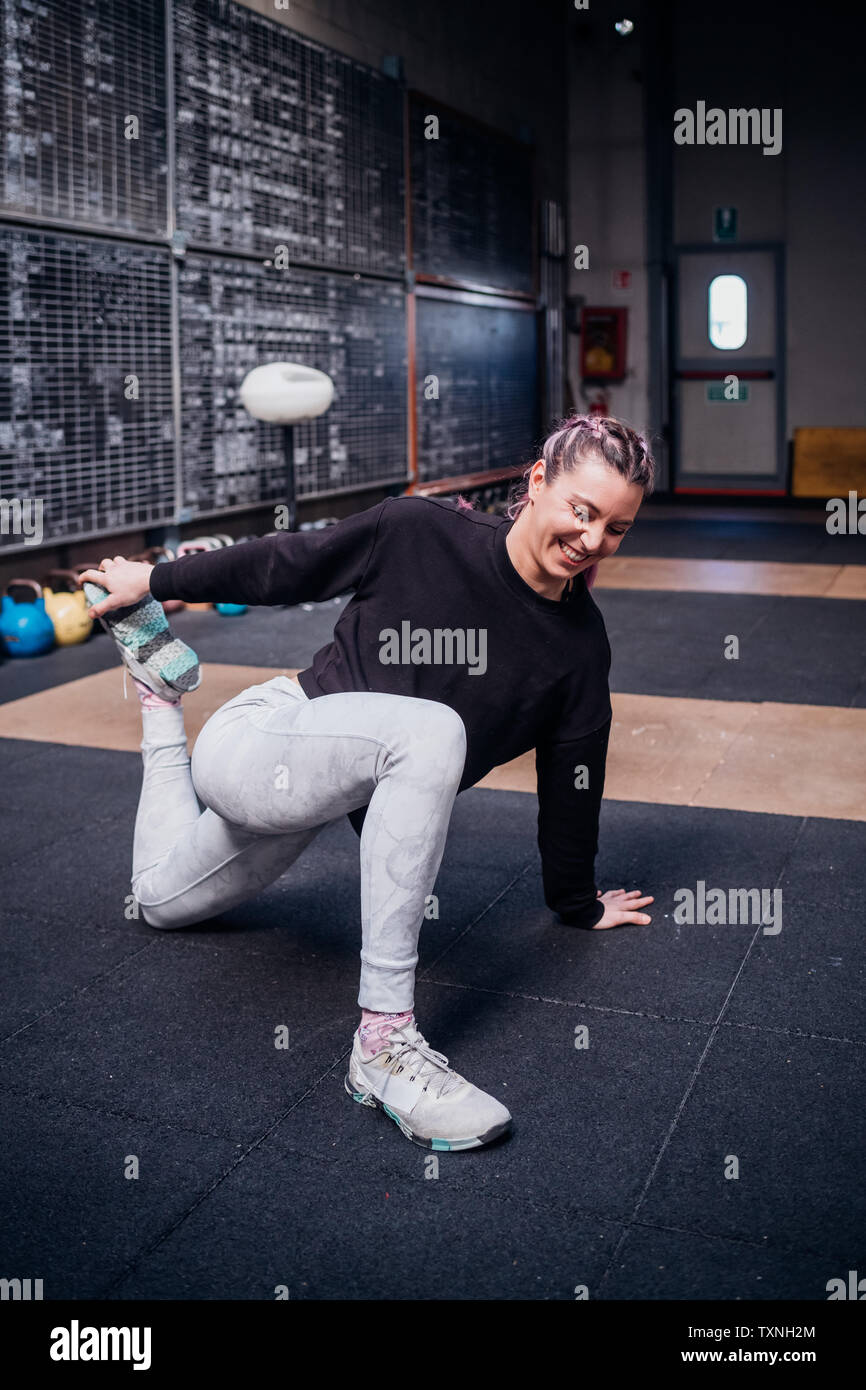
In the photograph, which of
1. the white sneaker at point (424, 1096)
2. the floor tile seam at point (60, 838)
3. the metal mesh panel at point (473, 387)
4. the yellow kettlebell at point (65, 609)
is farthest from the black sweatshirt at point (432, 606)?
the metal mesh panel at point (473, 387)

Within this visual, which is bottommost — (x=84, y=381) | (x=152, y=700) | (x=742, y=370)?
Result: (x=152, y=700)

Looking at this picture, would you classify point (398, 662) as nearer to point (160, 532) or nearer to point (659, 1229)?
point (659, 1229)

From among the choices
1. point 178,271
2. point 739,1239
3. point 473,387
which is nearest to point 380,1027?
point 739,1239

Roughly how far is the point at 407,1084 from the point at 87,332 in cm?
382

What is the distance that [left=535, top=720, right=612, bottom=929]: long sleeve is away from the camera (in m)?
2.04

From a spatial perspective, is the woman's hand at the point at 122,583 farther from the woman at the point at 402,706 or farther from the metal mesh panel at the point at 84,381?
the metal mesh panel at the point at 84,381

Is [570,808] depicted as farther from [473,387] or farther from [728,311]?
[728,311]

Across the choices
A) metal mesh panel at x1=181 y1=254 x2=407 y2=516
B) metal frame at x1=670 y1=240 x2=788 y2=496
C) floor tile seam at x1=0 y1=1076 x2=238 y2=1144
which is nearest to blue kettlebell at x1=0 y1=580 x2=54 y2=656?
metal mesh panel at x1=181 y1=254 x2=407 y2=516

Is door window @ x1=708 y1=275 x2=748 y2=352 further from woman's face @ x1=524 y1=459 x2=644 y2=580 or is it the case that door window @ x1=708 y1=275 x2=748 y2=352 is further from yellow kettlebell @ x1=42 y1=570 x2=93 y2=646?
woman's face @ x1=524 y1=459 x2=644 y2=580

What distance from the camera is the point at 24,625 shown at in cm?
472

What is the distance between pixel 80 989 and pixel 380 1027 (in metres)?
0.65

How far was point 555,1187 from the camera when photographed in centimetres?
162

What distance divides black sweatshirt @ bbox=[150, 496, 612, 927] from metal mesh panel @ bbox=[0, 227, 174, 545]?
2873 millimetres
